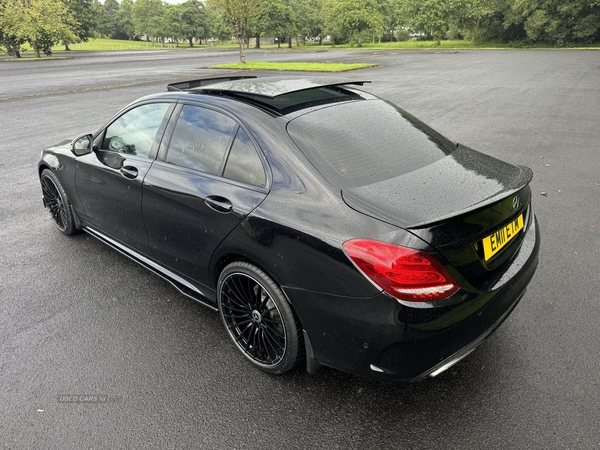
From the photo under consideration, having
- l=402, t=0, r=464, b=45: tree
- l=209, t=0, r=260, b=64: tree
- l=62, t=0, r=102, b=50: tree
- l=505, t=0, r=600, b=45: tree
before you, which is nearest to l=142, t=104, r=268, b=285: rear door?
l=209, t=0, r=260, b=64: tree

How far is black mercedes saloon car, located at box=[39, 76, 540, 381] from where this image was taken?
2.05 metres

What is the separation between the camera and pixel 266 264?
7.95 ft

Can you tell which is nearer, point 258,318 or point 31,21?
point 258,318

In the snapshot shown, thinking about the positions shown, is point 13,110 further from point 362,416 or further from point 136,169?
A: point 362,416

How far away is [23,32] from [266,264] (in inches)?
1897

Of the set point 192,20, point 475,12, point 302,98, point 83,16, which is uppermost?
point 192,20

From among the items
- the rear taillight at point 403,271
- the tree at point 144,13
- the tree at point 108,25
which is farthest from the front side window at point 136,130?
the tree at point 108,25

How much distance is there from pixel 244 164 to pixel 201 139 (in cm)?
51

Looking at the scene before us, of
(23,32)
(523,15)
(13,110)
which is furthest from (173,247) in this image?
(523,15)

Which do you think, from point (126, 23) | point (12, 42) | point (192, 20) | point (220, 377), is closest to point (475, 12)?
point (12, 42)

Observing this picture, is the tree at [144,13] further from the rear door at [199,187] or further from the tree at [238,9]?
the rear door at [199,187]

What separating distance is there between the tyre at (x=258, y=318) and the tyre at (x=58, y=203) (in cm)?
248

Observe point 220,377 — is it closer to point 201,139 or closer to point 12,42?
point 201,139

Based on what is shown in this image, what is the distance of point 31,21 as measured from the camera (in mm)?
40156
